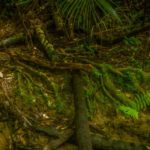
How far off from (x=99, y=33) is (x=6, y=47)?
1310 millimetres

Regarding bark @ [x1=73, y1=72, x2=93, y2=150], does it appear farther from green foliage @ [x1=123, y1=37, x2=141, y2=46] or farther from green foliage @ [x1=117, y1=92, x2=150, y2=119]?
green foliage @ [x1=123, y1=37, x2=141, y2=46]

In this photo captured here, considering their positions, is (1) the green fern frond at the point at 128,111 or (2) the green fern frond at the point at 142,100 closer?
(1) the green fern frond at the point at 128,111

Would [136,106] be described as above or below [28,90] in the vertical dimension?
below

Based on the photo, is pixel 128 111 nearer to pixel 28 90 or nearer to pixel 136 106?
pixel 136 106

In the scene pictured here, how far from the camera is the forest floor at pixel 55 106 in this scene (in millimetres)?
3791

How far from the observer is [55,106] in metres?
4.28

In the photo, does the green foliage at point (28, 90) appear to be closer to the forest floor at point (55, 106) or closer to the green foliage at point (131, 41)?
the forest floor at point (55, 106)

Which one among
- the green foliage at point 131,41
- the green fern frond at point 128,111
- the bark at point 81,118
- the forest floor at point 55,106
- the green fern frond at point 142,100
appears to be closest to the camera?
the bark at point 81,118

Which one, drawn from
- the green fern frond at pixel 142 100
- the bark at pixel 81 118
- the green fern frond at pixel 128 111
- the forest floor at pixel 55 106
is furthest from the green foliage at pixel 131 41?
the green fern frond at pixel 128 111

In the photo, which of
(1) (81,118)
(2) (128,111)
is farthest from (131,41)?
(1) (81,118)

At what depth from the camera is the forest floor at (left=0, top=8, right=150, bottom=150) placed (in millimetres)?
3791

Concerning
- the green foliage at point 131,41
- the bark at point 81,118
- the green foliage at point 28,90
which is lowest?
the bark at point 81,118

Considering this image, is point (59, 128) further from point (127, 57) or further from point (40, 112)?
point (127, 57)

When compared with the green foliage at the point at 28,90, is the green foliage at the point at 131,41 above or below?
above
